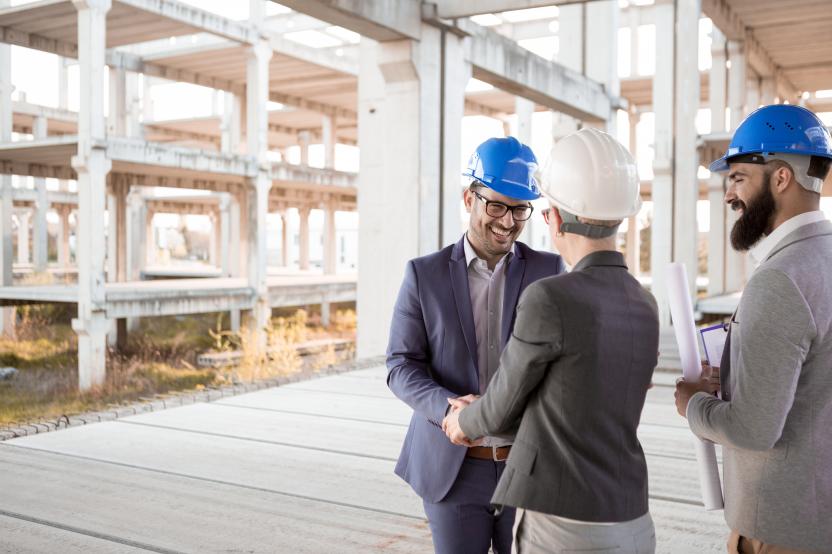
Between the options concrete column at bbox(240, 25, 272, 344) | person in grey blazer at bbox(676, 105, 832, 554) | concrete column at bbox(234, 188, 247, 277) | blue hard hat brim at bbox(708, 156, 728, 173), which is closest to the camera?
person in grey blazer at bbox(676, 105, 832, 554)

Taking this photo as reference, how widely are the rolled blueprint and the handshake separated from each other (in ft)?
1.75

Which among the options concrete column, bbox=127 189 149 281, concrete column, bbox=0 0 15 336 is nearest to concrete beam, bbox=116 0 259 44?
concrete column, bbox=0 0 15 336

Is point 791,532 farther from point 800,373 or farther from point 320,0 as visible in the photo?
point 320,0

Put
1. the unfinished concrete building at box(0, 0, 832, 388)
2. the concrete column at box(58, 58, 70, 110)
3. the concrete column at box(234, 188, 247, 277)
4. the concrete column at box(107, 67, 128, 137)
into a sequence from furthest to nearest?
the concrete column at box(58, 58, 70, 110), the concrete column at box(234, 188, 247, 277), the concrete column at box(107, 67, 128, 137), the unfinished concrete building at box(0, 0, 832, 388)

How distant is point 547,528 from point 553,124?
13.2m

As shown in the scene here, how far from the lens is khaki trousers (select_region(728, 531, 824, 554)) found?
72.9 inches

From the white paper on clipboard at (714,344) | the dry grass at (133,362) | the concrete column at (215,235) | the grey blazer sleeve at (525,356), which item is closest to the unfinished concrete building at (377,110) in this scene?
the dry grass at (133,362)

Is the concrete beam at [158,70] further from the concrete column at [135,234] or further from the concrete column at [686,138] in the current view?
the concrete column at [686,138]

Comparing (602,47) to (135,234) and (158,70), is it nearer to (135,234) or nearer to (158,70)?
(158,70)

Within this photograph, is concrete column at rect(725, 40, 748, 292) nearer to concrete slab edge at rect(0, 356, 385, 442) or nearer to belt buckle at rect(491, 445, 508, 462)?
concrete slab edge at rect(0, 356, 385, 442)

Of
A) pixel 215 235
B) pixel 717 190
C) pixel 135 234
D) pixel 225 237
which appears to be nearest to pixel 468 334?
pixel 717 190

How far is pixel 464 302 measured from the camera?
2.31m

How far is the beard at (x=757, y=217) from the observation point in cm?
198

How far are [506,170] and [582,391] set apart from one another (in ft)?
2.60
